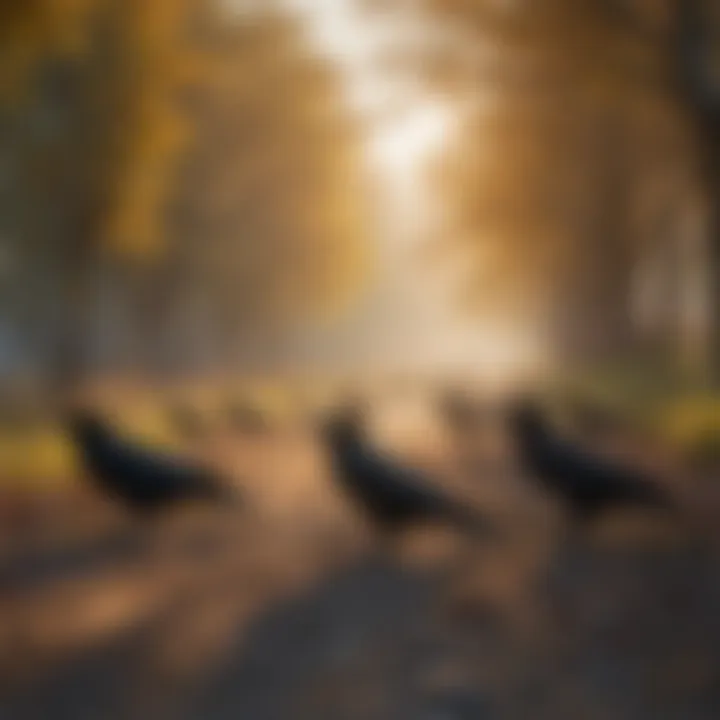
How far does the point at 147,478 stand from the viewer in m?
1.26

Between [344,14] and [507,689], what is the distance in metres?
0.78

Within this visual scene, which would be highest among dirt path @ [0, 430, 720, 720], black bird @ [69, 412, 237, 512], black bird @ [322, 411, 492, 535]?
black bird @ [69, 412, 237, 512]

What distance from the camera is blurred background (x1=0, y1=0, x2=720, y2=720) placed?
1.21 meters

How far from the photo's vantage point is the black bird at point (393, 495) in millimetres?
1229

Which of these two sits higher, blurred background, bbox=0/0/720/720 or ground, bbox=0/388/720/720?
blurred background, bbox=0/0/720/720

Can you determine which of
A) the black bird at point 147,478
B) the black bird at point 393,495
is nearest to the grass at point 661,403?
the black bird at point 393,495

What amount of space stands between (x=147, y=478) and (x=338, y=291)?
30cm

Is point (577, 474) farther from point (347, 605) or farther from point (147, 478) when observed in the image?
point (147, 478)

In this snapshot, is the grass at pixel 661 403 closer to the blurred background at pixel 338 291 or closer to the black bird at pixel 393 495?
the blurred background at pixel 338 291

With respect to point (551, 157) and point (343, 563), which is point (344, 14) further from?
point (343, 563)

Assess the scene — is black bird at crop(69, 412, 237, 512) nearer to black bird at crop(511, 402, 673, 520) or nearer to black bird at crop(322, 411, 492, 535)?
black bird at crop(322, 411, 492, 535)

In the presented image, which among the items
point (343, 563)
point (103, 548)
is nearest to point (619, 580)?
point (343, 563)

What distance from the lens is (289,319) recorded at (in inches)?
50.6

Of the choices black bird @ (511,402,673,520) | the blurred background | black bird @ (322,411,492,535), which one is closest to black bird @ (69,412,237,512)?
the blurred background
